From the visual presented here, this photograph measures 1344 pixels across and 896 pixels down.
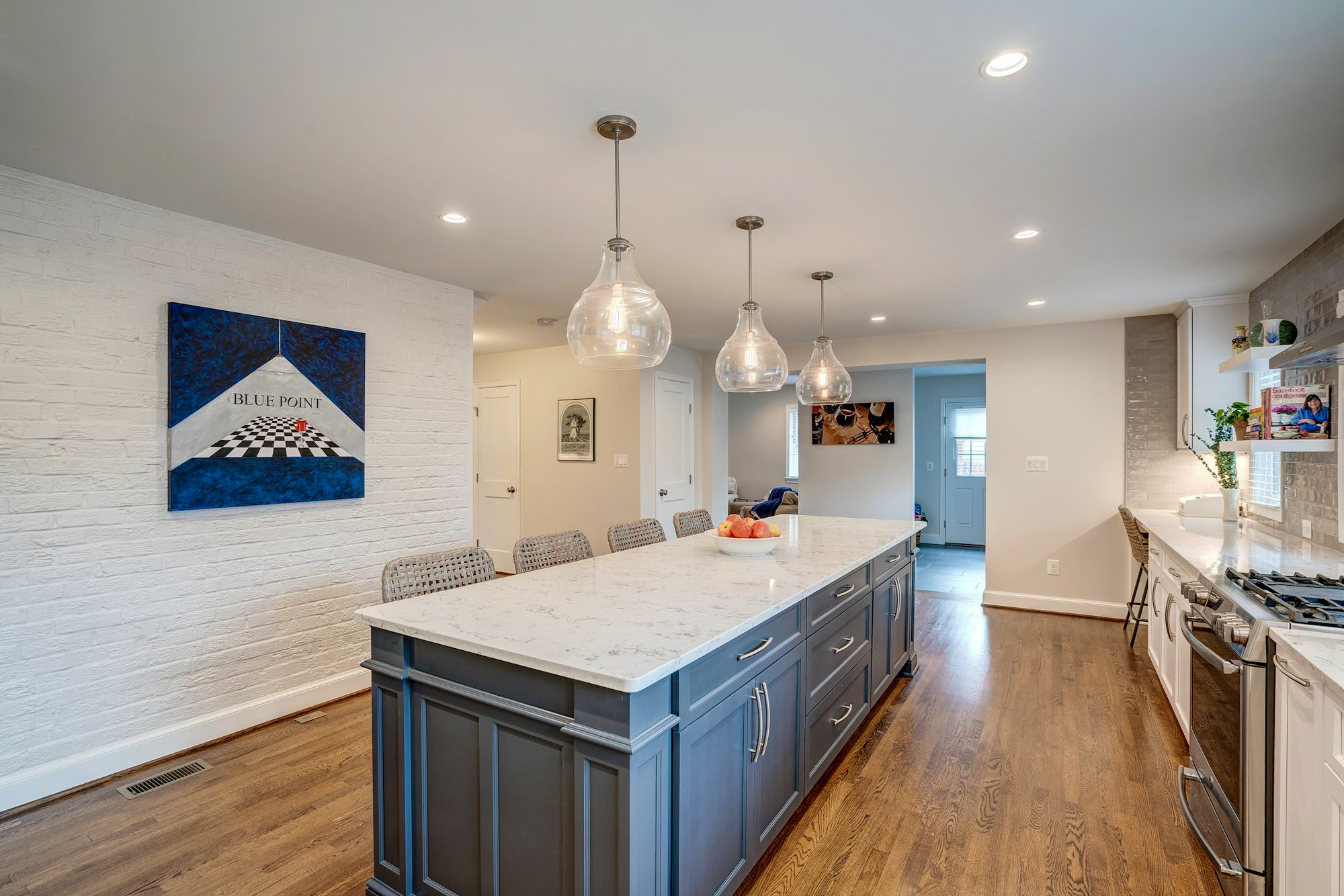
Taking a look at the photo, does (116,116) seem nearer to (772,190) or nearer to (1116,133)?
(772,190)

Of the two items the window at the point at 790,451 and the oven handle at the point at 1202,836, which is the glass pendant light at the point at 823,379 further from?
the window at the point at 790,451

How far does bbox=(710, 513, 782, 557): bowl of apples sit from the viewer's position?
2771mm

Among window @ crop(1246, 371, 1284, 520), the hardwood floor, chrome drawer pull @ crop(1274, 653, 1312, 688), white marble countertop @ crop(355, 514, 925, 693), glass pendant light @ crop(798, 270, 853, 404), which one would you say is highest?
glass pendant light @ crop(798, 270, 853, 404)

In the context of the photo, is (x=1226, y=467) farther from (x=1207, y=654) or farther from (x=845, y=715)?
(x=845, y=715)

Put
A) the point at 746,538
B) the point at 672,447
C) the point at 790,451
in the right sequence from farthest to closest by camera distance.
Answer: the point at 790,451 < the point at 672,447 < the point at 746,538

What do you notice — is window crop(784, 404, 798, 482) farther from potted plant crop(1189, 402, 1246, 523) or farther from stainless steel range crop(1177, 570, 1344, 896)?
stainless steel range crop(1177, 570, 1344, 896)

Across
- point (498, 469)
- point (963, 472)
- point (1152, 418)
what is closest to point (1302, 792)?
point (1152, 418)

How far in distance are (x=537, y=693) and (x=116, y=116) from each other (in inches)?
85.7

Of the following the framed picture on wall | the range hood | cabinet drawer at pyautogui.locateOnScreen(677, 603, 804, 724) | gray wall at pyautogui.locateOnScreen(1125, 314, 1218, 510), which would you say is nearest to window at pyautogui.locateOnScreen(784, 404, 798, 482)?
the framed picture on wall

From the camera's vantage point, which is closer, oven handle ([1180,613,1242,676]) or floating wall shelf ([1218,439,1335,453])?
oven handle ([1180,613,1242,676])

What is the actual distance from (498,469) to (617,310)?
5.17m

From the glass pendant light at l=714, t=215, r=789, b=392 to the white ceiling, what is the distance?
0.43 metres

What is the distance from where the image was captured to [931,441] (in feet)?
29.8

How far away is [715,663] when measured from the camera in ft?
5.58
